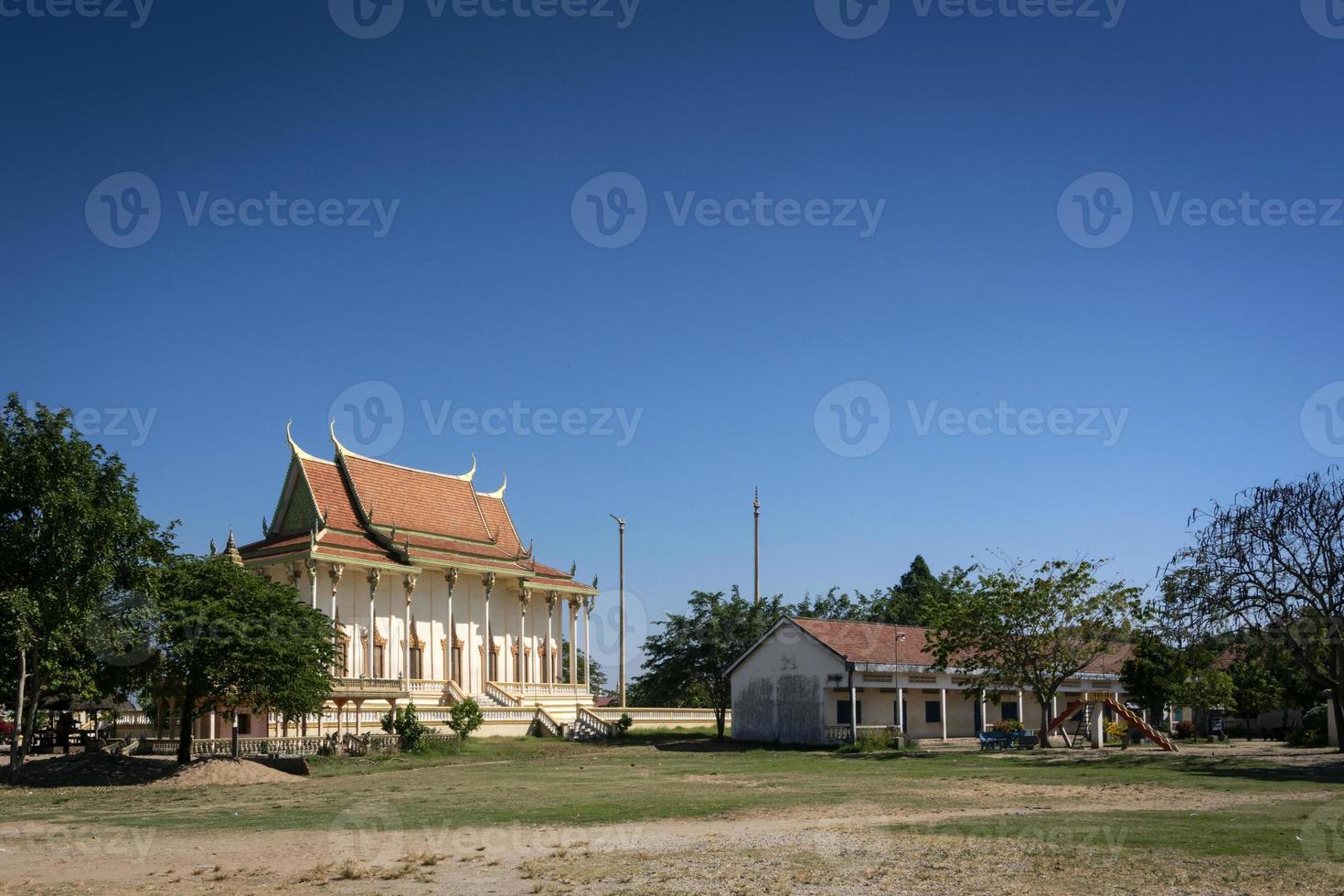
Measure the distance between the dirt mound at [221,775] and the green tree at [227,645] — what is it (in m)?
2.59

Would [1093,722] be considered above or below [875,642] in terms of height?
below

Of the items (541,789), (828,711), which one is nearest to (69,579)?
(541,789)

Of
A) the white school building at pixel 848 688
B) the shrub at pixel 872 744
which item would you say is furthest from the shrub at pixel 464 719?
the shrub at pixel 872 744

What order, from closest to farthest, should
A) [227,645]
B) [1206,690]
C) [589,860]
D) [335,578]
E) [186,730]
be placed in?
1. [589,860]
2. [227,645]
3. [186,730]
4. [1206,690]
5. [335,578]

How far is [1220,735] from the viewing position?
5094 cm

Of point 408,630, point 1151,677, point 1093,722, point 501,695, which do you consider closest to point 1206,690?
point 1151,677

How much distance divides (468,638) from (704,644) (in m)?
11.8

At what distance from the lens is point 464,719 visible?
4891cm

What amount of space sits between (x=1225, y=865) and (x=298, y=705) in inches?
1045

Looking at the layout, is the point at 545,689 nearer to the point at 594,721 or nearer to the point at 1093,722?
the point at 594,721

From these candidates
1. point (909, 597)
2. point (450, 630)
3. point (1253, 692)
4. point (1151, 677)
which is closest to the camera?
point (1151, 677)

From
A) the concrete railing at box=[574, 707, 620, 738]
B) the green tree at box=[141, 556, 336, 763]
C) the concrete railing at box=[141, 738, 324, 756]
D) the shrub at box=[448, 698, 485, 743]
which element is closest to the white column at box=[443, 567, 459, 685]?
the concrete railing at box=[574, 707, 620, 738]

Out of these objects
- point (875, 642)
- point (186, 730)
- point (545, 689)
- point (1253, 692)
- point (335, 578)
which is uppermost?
point (335, 578)

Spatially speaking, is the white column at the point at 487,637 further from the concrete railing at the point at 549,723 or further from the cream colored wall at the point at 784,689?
the cream colored wall at the point at 784,689
